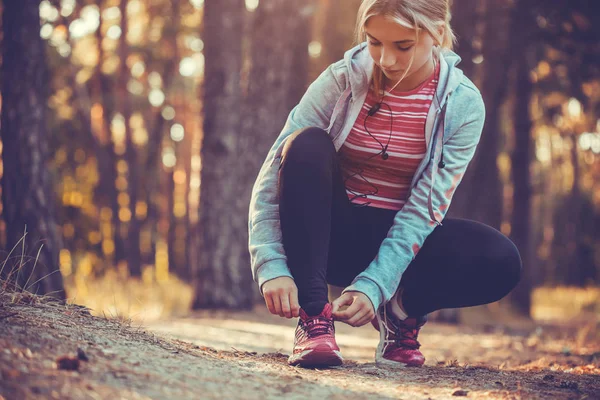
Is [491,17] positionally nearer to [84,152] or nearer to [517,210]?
[517,210]

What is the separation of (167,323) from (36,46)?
2677 millimetres

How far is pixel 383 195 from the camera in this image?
325 cm

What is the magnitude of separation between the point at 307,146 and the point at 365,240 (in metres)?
0.56

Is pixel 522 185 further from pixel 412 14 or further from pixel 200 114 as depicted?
pixel 412 14

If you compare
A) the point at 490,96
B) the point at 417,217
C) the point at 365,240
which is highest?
the point at 490,96

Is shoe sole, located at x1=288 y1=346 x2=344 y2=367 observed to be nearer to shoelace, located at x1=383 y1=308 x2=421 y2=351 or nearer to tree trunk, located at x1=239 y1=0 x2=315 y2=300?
shoelace, located at x1=383 y1=308 x2=421 y2=351

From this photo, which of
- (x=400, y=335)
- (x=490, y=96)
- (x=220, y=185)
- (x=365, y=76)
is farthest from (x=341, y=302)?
(x=490, y=96)

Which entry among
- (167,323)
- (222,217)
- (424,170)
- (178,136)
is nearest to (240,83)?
(222,217)

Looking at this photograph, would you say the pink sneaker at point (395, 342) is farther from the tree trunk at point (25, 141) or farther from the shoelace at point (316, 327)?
the tree trunk at point (25, 141)

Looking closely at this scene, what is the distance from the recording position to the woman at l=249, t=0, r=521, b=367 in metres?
2.83

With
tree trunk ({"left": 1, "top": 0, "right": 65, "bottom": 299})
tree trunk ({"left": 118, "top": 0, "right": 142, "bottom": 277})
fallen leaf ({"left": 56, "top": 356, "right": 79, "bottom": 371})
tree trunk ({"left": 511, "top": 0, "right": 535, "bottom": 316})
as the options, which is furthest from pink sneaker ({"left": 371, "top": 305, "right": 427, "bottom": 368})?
tree trunk ({"left": 118, "top": 0, "right": 142, "bottom": 277})

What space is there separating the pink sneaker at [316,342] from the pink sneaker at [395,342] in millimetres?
447

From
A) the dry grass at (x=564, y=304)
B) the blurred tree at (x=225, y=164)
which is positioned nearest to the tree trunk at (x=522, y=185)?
the dry grass at (x=564, y=304)

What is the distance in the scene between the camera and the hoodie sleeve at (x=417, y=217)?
286 centimetres
